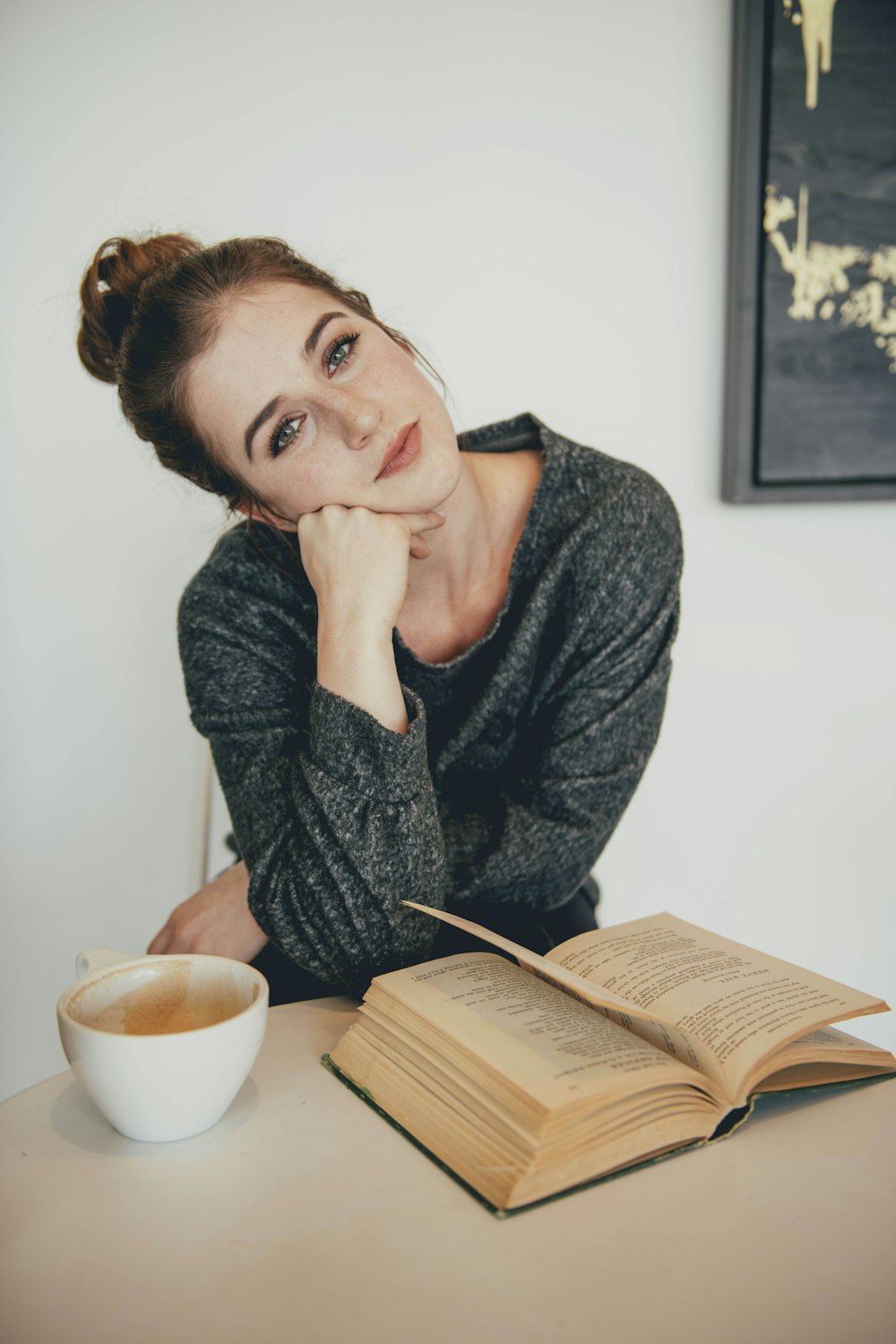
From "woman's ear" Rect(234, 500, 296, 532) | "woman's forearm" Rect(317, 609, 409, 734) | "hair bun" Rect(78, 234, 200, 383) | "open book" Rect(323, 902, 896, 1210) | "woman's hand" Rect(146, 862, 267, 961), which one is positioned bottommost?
"woman's hand" Rect(146, 862, 267, 961)

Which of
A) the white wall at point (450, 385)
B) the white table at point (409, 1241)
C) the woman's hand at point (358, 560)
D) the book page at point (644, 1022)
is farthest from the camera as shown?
the white wall at point (450, 385)

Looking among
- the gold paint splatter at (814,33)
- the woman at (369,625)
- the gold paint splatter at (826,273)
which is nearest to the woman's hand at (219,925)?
the woman at (369,625)

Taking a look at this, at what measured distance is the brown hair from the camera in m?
0.94

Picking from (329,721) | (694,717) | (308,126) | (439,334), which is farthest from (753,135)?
(329,721)

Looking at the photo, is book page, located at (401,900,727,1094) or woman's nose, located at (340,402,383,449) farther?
woman's nose, located at (340,402,383,449)

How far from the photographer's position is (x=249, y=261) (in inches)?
37.9

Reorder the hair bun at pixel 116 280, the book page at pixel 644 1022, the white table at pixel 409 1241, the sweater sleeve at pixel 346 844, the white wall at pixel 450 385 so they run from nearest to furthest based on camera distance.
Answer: the white table at pixel 409 1241 → the book page at pixel 644 1022 → the sweater sleeve at pixel 346 844 → the hair bun at pixel 116 280 → the white wall at pixel 450 385

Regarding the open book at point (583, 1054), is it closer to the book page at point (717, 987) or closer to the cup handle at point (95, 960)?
the book page at point (717, 987)

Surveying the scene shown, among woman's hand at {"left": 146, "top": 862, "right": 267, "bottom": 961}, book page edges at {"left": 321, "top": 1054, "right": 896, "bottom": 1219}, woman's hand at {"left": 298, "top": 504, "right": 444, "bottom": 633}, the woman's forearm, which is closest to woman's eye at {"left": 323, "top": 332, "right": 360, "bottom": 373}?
woman's hand at {"left": 298, "top": 504, "right": 444, "bottom": 633}

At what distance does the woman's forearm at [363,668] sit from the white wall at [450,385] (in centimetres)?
67

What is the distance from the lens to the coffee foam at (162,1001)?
1.90 feet

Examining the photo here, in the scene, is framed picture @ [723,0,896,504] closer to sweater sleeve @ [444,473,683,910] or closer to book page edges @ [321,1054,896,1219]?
sweater sleeve @ [444,473,683,910]

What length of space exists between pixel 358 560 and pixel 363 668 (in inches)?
5.1

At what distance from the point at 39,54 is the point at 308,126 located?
38cm
